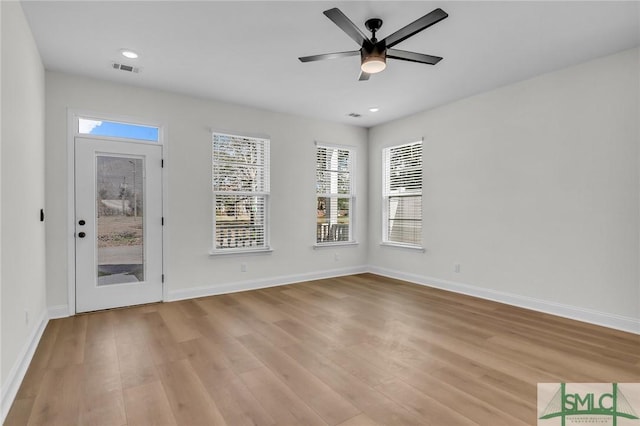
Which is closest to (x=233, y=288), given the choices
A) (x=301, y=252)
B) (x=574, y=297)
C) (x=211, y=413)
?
(x=301, y=252)

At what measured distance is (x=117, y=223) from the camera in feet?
13.7

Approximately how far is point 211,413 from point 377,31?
320cm

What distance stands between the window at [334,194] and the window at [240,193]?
41.8 inches

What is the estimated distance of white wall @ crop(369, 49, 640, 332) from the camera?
3.42 meters

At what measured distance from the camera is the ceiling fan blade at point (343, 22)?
232 cm

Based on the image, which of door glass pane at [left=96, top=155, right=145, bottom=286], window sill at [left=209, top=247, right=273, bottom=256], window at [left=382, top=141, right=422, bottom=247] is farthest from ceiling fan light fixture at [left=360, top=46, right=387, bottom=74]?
window sill at [left=209, top=247, right=273, bottom=256]

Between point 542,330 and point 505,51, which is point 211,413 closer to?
point 542,330

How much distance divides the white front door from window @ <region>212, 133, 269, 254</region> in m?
0.81

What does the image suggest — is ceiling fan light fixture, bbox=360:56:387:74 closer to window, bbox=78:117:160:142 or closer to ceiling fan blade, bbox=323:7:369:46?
ceiling fan blade, bbox=323:7:369:46

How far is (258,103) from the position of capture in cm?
500

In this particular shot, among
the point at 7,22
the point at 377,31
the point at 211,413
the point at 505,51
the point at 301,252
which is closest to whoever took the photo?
the point at 211,413

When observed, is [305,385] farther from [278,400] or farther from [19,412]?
[19,412]

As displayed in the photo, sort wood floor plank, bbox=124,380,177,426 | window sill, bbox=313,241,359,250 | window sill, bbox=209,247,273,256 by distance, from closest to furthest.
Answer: wood floor plank, bbox=124,380,177,426 → window sill, bbox=209,247,273,256 → window sill, bbox=313,241,359,250

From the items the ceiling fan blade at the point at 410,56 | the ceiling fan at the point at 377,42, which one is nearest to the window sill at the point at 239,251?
the ceiling fan at the point at 377,42
